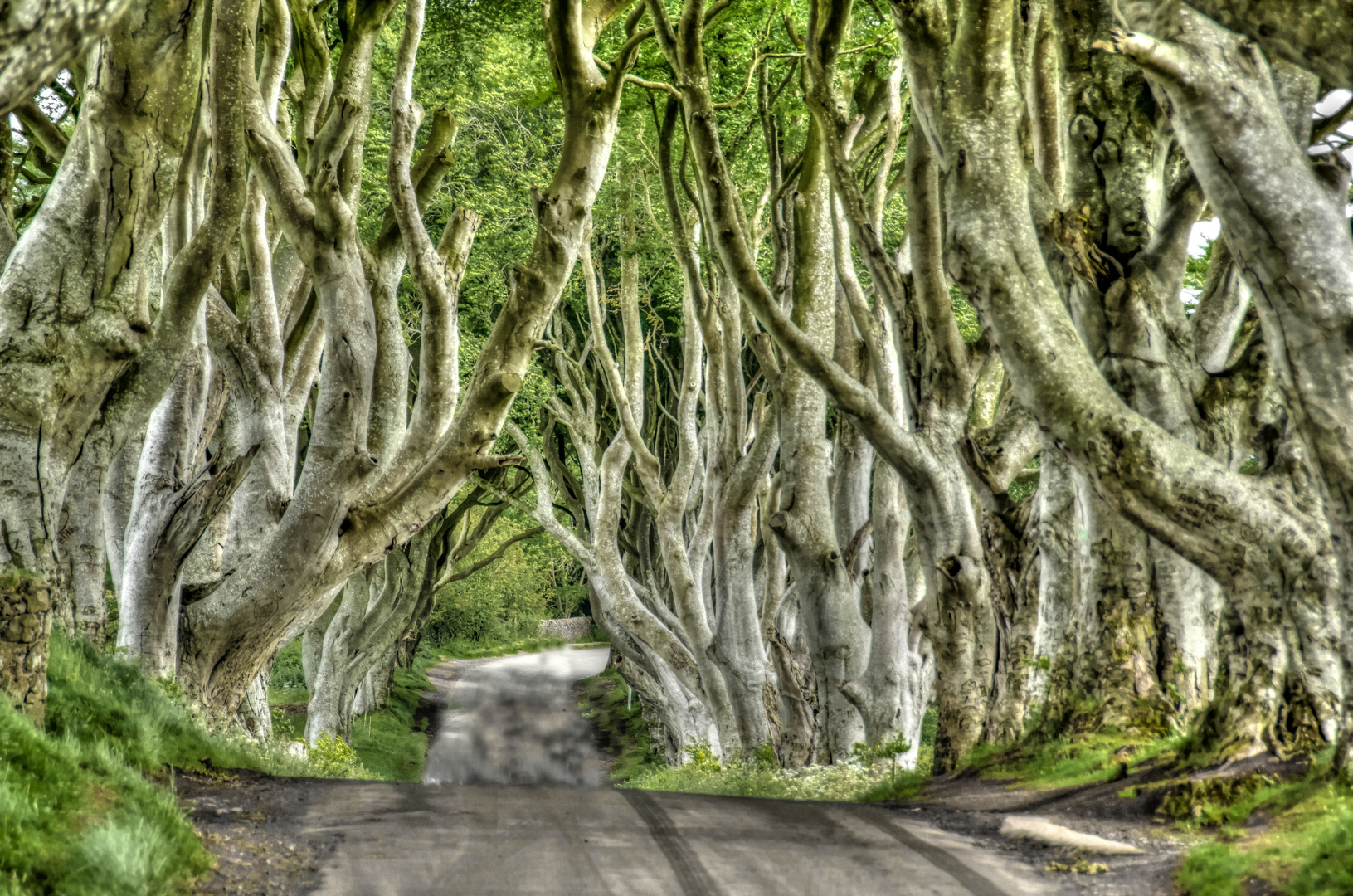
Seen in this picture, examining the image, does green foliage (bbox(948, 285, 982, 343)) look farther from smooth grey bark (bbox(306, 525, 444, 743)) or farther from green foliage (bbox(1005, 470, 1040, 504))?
smooth grey bark (bbox(306, 525, 444, 743))

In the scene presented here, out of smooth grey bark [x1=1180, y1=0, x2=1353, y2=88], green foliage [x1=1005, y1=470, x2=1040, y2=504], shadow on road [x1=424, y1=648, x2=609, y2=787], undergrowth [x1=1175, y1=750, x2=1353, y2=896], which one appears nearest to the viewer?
smooth grey bark [x1=1180, y1=0, x2=1353, y2=88]

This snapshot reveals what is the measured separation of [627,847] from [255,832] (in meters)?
1.77

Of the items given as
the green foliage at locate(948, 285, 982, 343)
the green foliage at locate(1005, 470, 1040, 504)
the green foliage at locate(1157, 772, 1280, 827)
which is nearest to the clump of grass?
the green foliage at locate(1005, 470, 1040, 504)

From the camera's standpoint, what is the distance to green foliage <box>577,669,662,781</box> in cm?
2158

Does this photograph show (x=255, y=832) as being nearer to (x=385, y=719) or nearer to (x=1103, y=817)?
(x=1103, y=817)

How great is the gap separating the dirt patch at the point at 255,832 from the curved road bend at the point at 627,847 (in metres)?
0.12

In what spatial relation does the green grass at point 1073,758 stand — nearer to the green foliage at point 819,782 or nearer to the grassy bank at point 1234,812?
the grassy bank at point 1234,812

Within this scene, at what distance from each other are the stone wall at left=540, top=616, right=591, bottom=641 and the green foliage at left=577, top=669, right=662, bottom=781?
23.3m

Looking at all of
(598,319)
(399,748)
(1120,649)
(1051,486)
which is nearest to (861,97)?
(598,319)

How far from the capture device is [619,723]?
1102 inches

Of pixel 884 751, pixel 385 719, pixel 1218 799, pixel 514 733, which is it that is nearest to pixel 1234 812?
pixel 1218 799

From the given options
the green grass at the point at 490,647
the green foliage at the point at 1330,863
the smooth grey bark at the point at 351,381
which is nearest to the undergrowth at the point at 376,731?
the smooth grey bark at the point at 351,381

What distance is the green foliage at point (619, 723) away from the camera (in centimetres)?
2158

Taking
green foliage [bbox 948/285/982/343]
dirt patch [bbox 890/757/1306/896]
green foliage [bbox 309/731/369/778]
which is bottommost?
green foliage [bbox 309/731/369/778]
